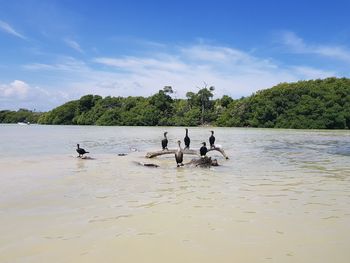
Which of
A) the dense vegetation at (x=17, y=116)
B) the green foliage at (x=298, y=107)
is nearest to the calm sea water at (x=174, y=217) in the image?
the green foliage at (x=298, y=107)

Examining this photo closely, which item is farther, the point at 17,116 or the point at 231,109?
the point at 17,116

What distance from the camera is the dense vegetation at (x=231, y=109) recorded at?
74688mm

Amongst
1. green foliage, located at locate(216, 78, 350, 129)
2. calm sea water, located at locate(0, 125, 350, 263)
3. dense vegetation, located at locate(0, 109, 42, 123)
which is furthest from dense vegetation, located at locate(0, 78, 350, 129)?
calm sea water, located at locate(0, 125, 350, 263)

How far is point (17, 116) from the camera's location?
140875 millimetres

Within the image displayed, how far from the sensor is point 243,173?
16.0 metres

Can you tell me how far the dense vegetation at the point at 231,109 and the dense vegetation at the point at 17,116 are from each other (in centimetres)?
2533

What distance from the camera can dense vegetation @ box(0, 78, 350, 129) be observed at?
2940 inches

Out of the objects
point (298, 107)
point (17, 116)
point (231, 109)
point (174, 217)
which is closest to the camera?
point (174, 217)

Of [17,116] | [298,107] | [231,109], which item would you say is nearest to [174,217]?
[298,107]

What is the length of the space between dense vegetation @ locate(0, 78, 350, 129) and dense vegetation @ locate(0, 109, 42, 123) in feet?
83.1

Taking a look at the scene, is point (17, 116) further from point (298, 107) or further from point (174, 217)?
point (174, 217)

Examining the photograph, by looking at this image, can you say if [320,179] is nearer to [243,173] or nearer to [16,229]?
[243,173]

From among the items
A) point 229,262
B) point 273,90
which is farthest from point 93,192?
point 273,90

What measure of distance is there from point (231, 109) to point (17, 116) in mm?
83441
